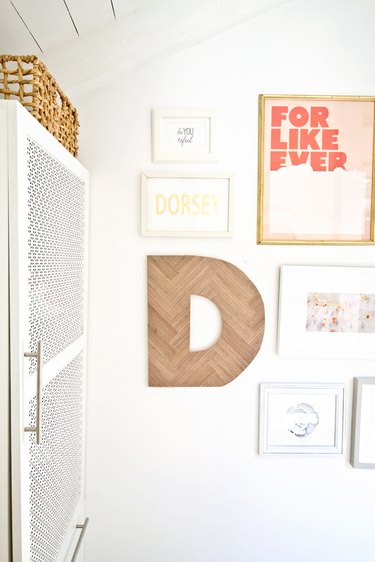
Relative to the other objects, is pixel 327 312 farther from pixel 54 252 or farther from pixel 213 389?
pixel 54 252

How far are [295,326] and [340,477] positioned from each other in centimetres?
62

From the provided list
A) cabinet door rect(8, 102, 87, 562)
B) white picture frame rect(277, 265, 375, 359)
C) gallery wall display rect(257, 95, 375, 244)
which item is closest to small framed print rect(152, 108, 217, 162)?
gallery wall display rect(257, 95, 375, 244)

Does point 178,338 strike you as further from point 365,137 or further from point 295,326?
point 365,137

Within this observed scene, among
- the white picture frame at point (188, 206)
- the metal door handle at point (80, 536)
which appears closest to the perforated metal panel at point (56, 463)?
the metal door handle at point (80, 536)

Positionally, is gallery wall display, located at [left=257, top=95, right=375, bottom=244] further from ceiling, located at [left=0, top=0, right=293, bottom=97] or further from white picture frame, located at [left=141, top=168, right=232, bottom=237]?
ceiling, located at [left=0, top=0, right=293, bottom=97]

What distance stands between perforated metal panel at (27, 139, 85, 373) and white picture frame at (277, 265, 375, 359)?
0.74 metres

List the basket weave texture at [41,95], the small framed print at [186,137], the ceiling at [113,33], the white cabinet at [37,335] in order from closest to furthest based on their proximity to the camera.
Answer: the white cabinet at [37,335], the basket weave texture at [41,95], the ceiling at [113,33], the small framed print at [186,137]

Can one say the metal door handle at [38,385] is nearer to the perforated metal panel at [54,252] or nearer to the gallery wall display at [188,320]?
the perforated metal panel at [54,252]

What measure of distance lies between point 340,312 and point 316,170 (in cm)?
54

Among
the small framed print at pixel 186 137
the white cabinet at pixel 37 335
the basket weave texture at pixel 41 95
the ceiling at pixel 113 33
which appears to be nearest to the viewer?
the white cabinet at pixel 37 335

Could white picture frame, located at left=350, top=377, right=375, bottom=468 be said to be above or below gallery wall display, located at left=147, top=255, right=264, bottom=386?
below

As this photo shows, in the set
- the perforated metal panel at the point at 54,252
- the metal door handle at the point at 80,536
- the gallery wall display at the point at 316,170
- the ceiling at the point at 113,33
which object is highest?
the ceiling at the point at 113,33

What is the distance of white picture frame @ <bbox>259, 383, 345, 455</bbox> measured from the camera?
1.45 meters

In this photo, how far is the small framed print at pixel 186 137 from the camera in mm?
1384
